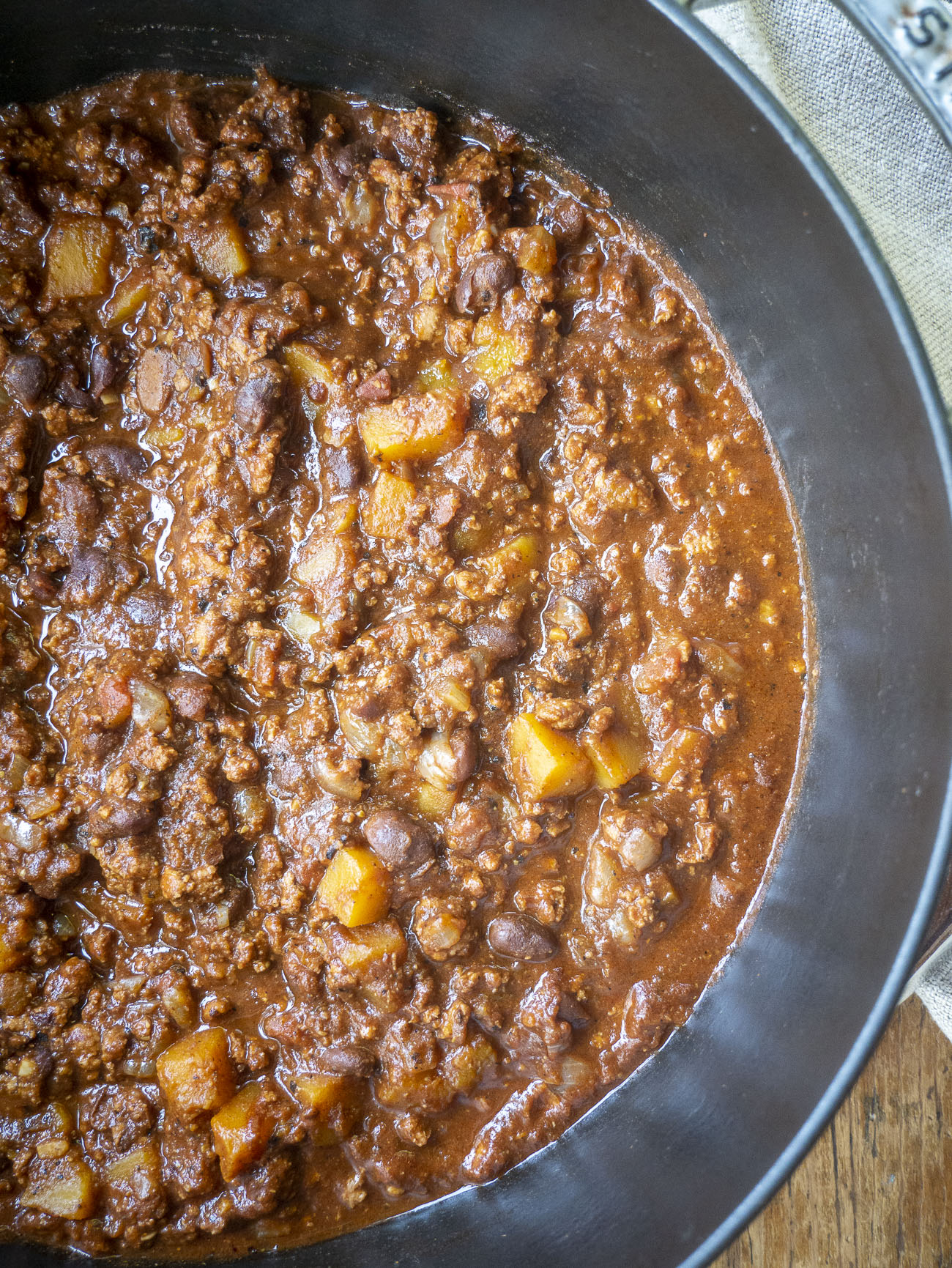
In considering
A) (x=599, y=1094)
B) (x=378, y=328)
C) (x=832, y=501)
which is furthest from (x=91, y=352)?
(x=599, y=1094)

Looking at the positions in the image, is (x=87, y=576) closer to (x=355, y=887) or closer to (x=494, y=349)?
(x=355, y=887)

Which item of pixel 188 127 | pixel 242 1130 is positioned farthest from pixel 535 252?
pixel 242 1130

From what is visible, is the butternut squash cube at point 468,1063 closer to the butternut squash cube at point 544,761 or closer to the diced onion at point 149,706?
the butternut squash cube at point 544,761

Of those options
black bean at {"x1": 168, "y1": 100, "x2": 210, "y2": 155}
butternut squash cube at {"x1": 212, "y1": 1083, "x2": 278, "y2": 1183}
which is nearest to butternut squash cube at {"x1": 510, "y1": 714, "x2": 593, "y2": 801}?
butternut squash cube at {"x1": 212, "y1": 1083, "x2": 278, "y2": 1183}

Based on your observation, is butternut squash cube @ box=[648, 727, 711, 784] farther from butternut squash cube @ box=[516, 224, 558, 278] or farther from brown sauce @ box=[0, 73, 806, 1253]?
butternut squash cube @ box=[516, 224, 558, 278]

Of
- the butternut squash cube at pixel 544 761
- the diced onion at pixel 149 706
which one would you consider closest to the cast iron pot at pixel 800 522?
the butternut squash cube at pixel 544 761
